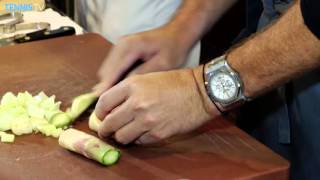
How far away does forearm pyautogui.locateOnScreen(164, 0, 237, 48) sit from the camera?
1067mm

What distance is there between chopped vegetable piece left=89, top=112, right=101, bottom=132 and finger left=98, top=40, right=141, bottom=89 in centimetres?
7

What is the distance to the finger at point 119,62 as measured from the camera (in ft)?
3.12

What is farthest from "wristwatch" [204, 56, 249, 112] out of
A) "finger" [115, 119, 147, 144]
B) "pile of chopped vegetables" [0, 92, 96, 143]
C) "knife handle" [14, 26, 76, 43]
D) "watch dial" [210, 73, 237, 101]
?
"knife handle" [14, 26, 76, 43]

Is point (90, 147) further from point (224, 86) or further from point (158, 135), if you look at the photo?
point (224, 86)

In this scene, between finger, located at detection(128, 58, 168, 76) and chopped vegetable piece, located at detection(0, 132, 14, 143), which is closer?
chopped vegetable piece, located at detection(0, 132, 14, 143)

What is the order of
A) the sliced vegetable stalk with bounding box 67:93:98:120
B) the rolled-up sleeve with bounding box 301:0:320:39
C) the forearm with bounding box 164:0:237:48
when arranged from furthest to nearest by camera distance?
the forearm with bounding box 164:0:237:48
the sliced vegetable stalk with bounding box 67:93:98:120
the rolled-up sleeve with bounding box 301:0:320:39

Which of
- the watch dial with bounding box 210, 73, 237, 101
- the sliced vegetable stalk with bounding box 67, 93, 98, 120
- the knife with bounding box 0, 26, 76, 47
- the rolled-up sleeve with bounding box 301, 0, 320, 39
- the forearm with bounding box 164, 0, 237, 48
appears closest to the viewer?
the rolled-up sleeve with bounding box 301, 0, 320, 39

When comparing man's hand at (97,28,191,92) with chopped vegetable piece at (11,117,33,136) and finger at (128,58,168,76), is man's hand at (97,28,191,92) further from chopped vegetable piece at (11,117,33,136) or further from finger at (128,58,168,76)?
chopped vegetable piece at (11,117,33,136)

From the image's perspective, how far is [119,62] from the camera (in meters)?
0.96

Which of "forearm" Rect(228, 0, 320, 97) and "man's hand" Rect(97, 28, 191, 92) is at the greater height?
"forearm" Rect(228, 0, 320, 97)

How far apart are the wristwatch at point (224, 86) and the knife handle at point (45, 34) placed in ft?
1.65

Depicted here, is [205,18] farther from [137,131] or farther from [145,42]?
[137,131]

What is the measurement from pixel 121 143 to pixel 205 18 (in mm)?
350

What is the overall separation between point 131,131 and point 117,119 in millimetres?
25
